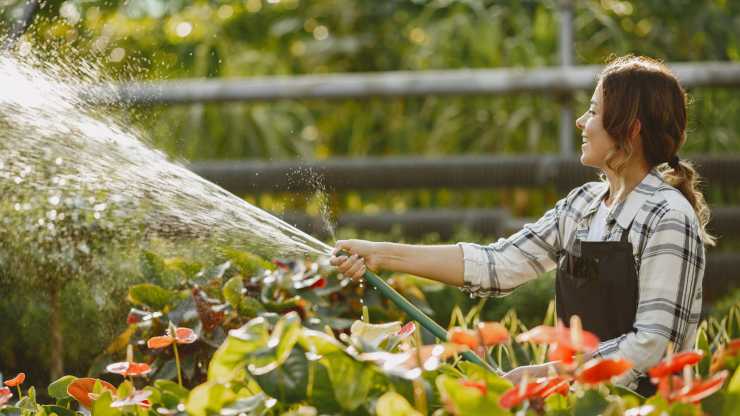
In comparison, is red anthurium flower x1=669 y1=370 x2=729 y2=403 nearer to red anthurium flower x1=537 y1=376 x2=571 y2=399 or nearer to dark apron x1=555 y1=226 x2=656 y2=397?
red anthurium flower x1=537 y1=376 x2=571 y2=399

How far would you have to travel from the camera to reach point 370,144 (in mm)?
6434

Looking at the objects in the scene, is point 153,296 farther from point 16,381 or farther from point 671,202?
point 671,202

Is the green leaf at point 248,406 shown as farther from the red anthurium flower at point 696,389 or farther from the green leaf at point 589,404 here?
the red anthurium flower at point 696,389

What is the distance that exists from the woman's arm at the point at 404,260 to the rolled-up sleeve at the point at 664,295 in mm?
427

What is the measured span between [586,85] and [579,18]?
2024 millimetres

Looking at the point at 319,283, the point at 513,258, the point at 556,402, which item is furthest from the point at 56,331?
the point at 556,402

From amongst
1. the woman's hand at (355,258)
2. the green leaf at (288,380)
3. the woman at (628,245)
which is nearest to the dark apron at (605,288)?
the woman at (628,245)

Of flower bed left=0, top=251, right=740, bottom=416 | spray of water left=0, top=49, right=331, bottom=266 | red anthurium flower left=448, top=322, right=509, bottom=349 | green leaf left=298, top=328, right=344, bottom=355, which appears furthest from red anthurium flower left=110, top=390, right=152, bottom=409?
spray of water left=0, top=49, right=331, bottom=266

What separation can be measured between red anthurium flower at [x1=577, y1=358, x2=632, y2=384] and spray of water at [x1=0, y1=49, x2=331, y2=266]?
0.75 meters

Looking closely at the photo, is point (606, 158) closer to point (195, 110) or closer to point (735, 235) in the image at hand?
point (735, 235)

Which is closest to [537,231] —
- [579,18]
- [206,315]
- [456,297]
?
[206,315]

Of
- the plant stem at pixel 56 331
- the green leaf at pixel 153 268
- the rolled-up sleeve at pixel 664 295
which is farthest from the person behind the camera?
the plant stem at pixel 56 331

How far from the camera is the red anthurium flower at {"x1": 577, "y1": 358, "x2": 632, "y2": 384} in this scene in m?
1.24

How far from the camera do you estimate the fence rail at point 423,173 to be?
4496mm
